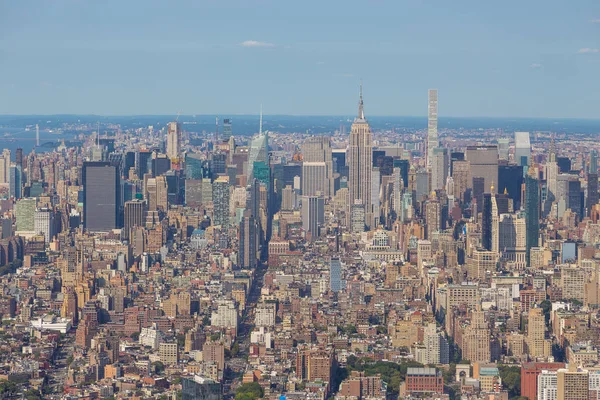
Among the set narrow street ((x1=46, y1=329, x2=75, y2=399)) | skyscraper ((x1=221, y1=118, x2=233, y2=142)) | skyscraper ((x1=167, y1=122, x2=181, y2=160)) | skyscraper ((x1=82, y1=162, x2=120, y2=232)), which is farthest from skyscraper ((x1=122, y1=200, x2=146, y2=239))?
narrow street ((x1=46, y1=329, x2=75, y2=399))

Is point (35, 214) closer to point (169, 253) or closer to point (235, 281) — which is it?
point (169, 253)

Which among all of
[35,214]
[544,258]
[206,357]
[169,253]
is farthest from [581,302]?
[35,214]

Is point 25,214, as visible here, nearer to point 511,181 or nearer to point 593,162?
point 511,181

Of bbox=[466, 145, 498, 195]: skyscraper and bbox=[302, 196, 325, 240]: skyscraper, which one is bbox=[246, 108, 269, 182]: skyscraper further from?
bbox=[466, 145, 498, 195]: skyscraper

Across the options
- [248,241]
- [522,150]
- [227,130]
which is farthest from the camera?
[227,130]

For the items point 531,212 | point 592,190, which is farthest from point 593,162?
point 531,212

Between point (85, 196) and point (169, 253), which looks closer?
point (169, 253)

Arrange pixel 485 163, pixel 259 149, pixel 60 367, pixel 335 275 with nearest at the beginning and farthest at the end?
pixel 60 367, pixel 335 275, pixel 485 163, pixel 259 149
